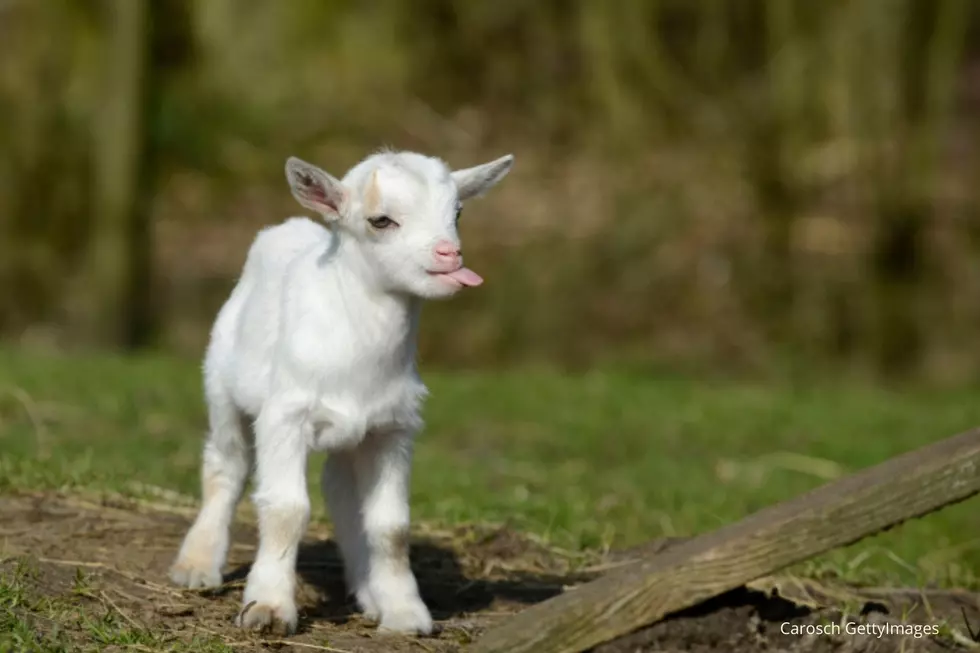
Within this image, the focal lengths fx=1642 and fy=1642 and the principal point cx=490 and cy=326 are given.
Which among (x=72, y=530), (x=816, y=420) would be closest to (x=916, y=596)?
(x=72, y=530)

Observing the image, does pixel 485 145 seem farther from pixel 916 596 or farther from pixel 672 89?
pixel 916 596

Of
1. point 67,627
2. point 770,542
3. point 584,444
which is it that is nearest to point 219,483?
point 67,627

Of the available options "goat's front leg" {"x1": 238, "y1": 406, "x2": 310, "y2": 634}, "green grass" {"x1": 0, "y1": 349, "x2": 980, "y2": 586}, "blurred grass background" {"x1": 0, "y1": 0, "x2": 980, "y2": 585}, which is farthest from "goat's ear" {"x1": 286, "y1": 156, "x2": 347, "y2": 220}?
"blurred grass background" {"x1": 0, "y1": 0, "x2": 980, "y2": 585}

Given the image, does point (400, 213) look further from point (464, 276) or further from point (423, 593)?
point (423, 593)

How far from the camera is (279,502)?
4.99m

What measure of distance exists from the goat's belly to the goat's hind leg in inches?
25.4

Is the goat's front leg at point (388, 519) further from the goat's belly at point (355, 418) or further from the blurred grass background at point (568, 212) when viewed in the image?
the blurred grass background at point (568, 212)

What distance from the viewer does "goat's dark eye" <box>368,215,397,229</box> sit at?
4.91 metres

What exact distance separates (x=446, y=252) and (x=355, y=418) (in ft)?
1.96

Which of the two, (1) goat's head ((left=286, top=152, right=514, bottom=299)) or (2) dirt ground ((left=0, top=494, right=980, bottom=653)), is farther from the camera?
(2) dirt ground ((left=0, top=494, right=980, bottom=653))

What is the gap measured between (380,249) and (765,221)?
10812mm

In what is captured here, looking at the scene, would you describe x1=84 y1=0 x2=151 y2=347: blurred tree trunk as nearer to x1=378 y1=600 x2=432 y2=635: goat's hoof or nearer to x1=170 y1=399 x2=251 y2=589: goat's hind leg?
x1=170 y1=399 x2=251 y2=589: goat's hind leg

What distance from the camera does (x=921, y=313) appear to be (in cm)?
1472

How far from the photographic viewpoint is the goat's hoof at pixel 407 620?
5039mm
